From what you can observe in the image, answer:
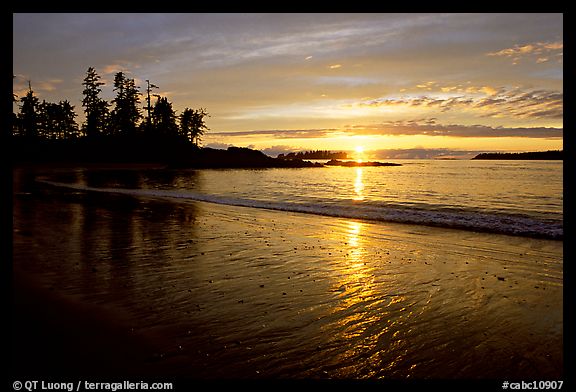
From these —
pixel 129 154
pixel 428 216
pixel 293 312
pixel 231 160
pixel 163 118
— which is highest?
pixel 163 118

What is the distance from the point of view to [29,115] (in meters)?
77.3

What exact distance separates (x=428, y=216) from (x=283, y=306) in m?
14.3

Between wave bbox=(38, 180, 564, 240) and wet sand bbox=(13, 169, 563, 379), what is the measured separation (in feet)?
9.40

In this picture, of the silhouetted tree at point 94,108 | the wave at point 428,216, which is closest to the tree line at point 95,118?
the silhouetted tree at point 94,108

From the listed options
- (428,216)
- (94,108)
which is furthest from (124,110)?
(428,216)

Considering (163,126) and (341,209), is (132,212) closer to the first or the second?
(341,209)

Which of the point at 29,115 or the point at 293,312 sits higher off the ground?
the point at 29,115

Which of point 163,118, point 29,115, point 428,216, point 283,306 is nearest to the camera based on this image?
point 283,306

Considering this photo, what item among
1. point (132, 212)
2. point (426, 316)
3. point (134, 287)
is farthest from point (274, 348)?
point (132, 212)

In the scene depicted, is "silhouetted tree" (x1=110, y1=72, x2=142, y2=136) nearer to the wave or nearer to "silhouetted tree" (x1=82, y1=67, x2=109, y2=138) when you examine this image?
"silhouetted tree" (x1=82, y1=67, x2=109, y2=138)

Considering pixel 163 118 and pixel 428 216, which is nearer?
pixel 428 216

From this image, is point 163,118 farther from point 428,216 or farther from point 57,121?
point 428,216

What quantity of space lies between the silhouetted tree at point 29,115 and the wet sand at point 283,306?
8063 cm
